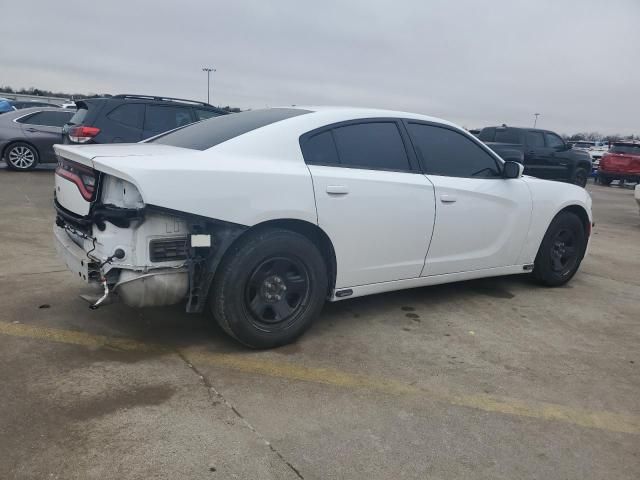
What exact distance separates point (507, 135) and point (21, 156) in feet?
39.3

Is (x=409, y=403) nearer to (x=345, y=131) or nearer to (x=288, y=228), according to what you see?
(x=288, y=228)

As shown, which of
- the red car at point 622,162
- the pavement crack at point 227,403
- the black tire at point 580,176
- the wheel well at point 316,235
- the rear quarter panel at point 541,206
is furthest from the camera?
the red car at point 622,162

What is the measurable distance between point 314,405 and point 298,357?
60 centimetres

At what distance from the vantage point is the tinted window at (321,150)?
3.53 metres

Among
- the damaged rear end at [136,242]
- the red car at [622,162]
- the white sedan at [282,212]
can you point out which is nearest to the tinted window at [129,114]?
the white sedan at [282,212]

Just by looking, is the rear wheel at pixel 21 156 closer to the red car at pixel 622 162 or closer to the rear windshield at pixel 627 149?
the red car at pixel 622 162

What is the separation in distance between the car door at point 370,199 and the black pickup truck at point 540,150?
10.9 metres

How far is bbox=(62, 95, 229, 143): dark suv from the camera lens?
902 centimetres

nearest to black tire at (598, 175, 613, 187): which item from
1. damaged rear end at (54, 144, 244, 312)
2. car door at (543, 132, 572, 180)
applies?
car door at (543, 132, 572, 180)

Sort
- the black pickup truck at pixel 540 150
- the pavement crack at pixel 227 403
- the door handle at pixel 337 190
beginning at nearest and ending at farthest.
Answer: the pavement crack at pixel 227 403 < the door handle at pixel 337 190 < the black pickup truck at pixel 540 150

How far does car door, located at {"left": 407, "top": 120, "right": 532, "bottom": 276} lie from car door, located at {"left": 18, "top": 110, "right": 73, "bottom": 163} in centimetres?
1001

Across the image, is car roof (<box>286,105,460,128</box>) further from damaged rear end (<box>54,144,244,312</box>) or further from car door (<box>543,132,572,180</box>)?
car door (<box>543,132,572,180</box>)

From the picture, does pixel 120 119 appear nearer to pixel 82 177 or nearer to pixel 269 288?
pixel 82 177

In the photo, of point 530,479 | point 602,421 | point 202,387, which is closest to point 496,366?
point 602,421
